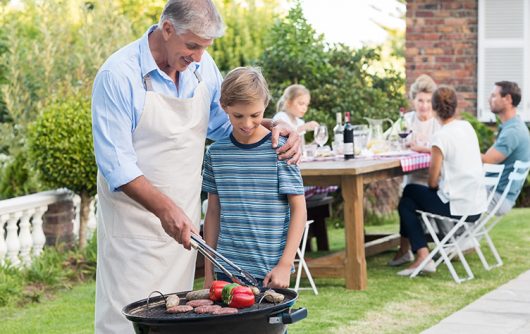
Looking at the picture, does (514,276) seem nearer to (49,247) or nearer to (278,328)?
(49,247)

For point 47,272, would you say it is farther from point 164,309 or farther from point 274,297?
point 274,297

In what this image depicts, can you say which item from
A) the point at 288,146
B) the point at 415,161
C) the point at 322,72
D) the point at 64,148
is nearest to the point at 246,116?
Result: the point at 288,146

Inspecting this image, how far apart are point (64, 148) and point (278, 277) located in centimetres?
426

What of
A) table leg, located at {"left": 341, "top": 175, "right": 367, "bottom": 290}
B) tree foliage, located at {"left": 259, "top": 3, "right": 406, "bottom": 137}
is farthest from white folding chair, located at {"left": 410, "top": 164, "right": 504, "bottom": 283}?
tree foliage, located at {"left": 259, "top": 3, "right": 406, "bottom": 137}

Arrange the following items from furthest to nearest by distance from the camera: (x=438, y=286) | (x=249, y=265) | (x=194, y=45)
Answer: (x=438, y=286), (x=249, y=265), (x=194, y=45)

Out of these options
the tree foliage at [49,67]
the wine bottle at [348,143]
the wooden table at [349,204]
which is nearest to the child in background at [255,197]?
the wooden table at [349,204]

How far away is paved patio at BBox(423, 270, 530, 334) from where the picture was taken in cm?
585

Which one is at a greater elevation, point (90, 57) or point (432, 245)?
point (90, 57)

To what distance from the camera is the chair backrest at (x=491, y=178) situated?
7895mm

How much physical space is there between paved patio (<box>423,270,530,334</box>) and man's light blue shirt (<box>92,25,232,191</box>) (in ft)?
8.75

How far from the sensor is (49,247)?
312 inches

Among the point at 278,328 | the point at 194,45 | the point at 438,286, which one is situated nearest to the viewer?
the point at 278,328

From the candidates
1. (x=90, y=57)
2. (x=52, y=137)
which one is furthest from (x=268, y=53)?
(x=52, y=137)

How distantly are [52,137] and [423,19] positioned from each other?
6692mm
